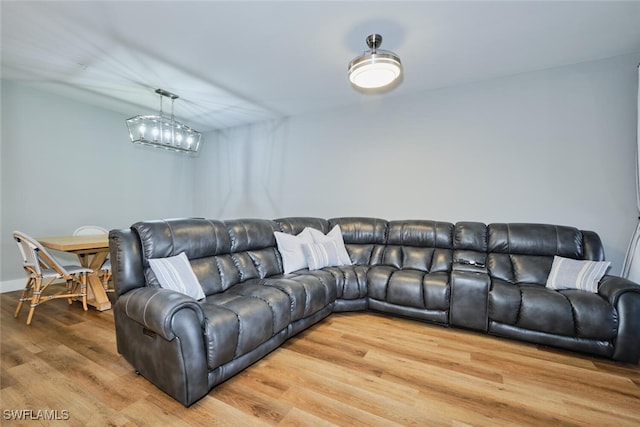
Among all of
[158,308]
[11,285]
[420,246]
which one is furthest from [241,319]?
[11,285]

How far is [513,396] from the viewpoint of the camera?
65.5 inches

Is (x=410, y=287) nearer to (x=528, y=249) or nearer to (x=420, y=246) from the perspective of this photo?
(x=420, y=246)

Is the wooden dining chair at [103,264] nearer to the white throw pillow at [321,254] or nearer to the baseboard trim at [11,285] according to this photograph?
the baseboard trim at [11,285]

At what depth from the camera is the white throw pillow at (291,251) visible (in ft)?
9.55

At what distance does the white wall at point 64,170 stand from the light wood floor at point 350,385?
208 cm

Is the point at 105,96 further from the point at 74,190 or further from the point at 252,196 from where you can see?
the point at 252,196

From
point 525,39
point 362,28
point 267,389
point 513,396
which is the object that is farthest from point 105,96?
point 513,396

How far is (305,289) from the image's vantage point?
2412 millimetres

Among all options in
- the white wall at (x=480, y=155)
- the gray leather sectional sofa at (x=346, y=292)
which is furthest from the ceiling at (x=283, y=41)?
the gray leather sectional sofa at (x=346, y=292)

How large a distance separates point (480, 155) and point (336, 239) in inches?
82.2

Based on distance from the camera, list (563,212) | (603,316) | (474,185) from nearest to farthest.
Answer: (603,316) < (563,212) < (474,185)

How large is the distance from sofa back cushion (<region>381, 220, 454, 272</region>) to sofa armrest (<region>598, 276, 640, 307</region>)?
3.88 feet

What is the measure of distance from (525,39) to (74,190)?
605 cm

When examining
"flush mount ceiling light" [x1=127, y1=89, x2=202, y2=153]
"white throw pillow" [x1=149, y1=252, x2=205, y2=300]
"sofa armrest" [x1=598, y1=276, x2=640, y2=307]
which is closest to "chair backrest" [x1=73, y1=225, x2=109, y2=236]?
"flush mount ceiling light" [x1=127, y1=89, x2=202, y2=153]
